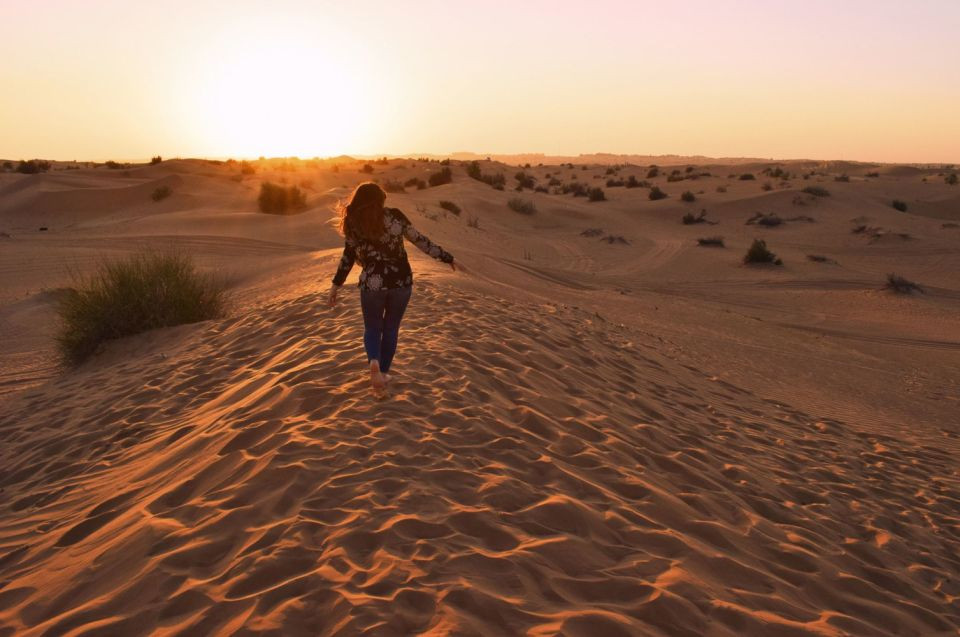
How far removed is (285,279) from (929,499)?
10.5 metres

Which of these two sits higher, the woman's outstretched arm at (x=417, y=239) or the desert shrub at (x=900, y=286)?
the woman's outstretched arm at (x=417, y=239)

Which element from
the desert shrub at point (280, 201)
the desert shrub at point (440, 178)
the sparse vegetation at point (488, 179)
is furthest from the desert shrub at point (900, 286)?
the desert shrub at point (440, 178)

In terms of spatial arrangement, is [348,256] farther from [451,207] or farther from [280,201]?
[280,201]

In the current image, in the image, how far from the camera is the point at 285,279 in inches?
508

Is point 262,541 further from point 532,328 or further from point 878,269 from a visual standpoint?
point 878,269

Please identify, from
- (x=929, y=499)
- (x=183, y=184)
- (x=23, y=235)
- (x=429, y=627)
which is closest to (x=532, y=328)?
(x=929, y=499)

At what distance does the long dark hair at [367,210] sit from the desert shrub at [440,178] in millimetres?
30195

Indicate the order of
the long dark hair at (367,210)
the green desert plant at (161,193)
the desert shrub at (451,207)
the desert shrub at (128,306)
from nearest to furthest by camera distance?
the long dark hair at (367,210) → the desert shrub at (128,306) → the desert shrub at (451,207) → the green desert plant at (161,193)

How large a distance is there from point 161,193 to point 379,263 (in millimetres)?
28462

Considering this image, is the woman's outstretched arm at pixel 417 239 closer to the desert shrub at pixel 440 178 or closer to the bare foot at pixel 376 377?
the bare foot at pixel 376 377

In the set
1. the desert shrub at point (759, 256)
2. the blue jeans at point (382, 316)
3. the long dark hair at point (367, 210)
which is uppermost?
the long dark hair at point (367, 210)

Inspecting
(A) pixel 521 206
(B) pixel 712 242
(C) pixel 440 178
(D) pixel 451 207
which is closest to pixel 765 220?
(B) pixel 712 242

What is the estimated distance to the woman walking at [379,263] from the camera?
17.0ft

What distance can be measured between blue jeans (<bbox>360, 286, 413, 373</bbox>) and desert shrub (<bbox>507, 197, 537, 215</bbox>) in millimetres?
21811
